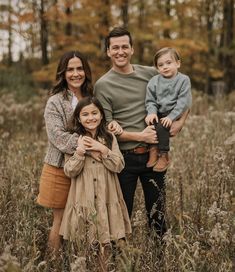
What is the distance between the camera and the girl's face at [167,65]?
12.7 ft

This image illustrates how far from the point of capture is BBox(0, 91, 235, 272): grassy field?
3.26 meters

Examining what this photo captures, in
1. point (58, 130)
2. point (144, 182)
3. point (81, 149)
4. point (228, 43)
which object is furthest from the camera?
point (228, 43)

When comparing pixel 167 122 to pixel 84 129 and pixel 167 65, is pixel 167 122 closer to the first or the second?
pixel 167 65

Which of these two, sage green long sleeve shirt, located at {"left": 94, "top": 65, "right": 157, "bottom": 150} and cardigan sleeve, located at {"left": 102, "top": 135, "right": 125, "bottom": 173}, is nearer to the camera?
cardigan sleeve, located at {"left": 102, "top": 135, "right": 125, "bottom": 173}

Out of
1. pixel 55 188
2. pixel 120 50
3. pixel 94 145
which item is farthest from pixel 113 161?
pixel 120 50

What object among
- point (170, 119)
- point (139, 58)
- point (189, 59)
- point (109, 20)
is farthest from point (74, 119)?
point (139, 58)

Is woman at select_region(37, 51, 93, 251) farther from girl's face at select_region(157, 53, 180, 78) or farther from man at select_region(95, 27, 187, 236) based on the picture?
girl's face at select_region(157, 53, 180, 78)

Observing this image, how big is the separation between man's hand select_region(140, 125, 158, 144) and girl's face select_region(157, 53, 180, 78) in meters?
0.47

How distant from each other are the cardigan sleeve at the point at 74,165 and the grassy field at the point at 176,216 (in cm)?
56

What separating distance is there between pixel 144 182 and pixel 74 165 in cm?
81

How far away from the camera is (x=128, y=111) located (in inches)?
154

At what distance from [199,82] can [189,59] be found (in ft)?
7.86

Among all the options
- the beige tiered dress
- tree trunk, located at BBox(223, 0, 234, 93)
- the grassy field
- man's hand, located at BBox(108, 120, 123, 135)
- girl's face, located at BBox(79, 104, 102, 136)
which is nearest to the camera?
the grassy field

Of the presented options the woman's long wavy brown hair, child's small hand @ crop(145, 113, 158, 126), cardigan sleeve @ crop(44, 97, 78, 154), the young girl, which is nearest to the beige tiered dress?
the young girl
